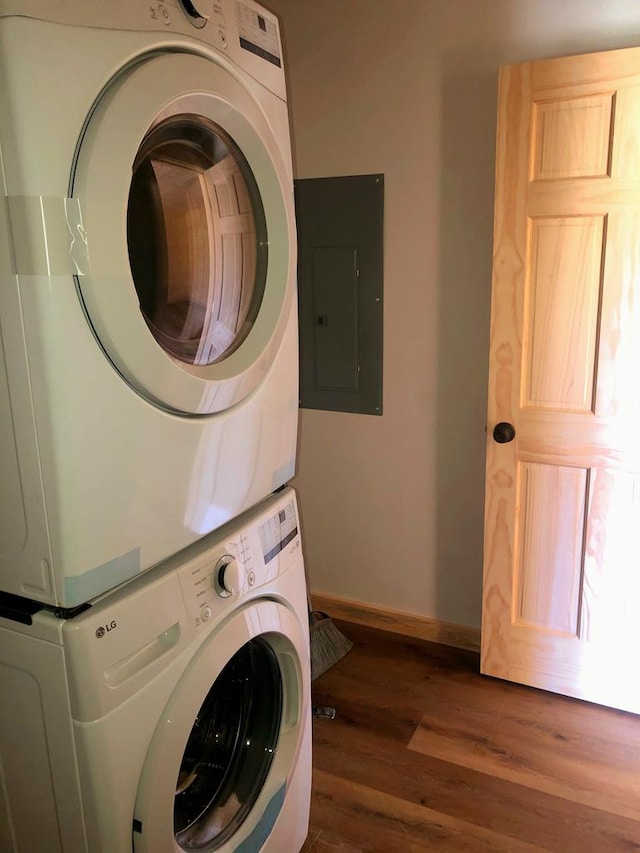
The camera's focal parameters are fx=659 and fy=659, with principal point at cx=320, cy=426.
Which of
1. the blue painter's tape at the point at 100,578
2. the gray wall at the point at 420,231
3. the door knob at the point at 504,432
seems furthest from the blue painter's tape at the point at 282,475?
the gray wall at the point at 420,231

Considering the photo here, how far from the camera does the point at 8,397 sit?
2.76 feet

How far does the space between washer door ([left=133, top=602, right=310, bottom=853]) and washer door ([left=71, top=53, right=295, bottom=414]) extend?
17.4 inches

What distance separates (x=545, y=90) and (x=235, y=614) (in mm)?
1575

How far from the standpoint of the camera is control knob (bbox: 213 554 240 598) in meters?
1.11

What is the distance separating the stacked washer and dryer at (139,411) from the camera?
80 centimetres

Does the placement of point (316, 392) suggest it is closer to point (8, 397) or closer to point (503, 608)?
point (503, 608)

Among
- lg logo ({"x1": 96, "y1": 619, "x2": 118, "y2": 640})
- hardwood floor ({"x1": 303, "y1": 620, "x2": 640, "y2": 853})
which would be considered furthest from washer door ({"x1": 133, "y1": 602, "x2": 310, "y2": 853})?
hardwood floor ({"x1": 303, "y1": 620, "x2": 640, "y2": 853})

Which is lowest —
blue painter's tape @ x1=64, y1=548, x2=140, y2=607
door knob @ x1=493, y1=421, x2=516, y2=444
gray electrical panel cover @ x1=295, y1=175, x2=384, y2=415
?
door knob @ x1=493, y1=421, x2=516, y2=444

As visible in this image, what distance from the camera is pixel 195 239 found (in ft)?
3.57

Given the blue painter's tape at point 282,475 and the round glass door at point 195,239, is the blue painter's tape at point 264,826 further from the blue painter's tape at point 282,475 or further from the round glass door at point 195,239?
the round glass door at point 195,239

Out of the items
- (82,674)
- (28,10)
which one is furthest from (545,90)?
(82,674)

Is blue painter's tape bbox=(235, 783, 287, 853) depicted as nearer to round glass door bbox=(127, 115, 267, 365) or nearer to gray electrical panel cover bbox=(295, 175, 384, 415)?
round glass door bbox=(127, 115, 267, 365)

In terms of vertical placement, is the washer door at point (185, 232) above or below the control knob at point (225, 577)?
above

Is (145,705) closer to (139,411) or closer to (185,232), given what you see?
(139,411)
